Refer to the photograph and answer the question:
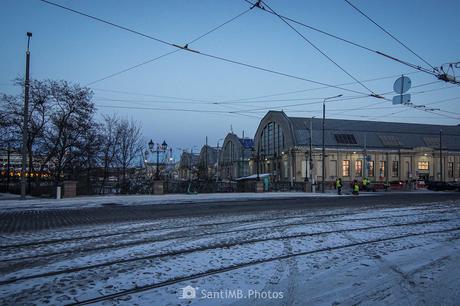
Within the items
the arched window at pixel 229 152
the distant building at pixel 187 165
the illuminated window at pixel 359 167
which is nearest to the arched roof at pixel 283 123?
the illuminated window at pixel 359 167

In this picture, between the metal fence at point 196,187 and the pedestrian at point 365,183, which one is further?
the pedestrian at point 365,183

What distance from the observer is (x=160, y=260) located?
760 centimetres

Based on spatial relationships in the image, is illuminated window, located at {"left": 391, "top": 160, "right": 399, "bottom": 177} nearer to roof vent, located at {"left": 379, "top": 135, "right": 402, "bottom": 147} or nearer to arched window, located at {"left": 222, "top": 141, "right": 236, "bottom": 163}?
roof vent, located at {"left": 379, "top": 135, "right": 402, "bottom": 147}

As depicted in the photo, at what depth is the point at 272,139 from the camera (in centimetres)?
7169

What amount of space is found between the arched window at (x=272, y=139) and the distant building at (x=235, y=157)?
21.3 ft

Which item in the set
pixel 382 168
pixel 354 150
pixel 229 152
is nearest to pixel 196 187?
pixel 354 150

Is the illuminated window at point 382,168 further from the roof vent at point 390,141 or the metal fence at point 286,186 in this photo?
the metal fence at point 286,186

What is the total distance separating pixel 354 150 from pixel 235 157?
33.7 m

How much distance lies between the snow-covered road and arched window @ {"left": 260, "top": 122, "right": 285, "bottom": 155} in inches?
2204

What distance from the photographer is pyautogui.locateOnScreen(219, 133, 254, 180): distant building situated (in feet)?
278

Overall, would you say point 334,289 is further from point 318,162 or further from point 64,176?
point 318,162

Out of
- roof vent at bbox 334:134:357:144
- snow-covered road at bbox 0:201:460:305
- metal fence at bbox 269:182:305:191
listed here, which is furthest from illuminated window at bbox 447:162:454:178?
snow-covered road at bbox 0:201:460:305

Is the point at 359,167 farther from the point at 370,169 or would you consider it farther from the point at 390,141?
the point at 390,141

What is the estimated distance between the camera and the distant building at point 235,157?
8462 cm
